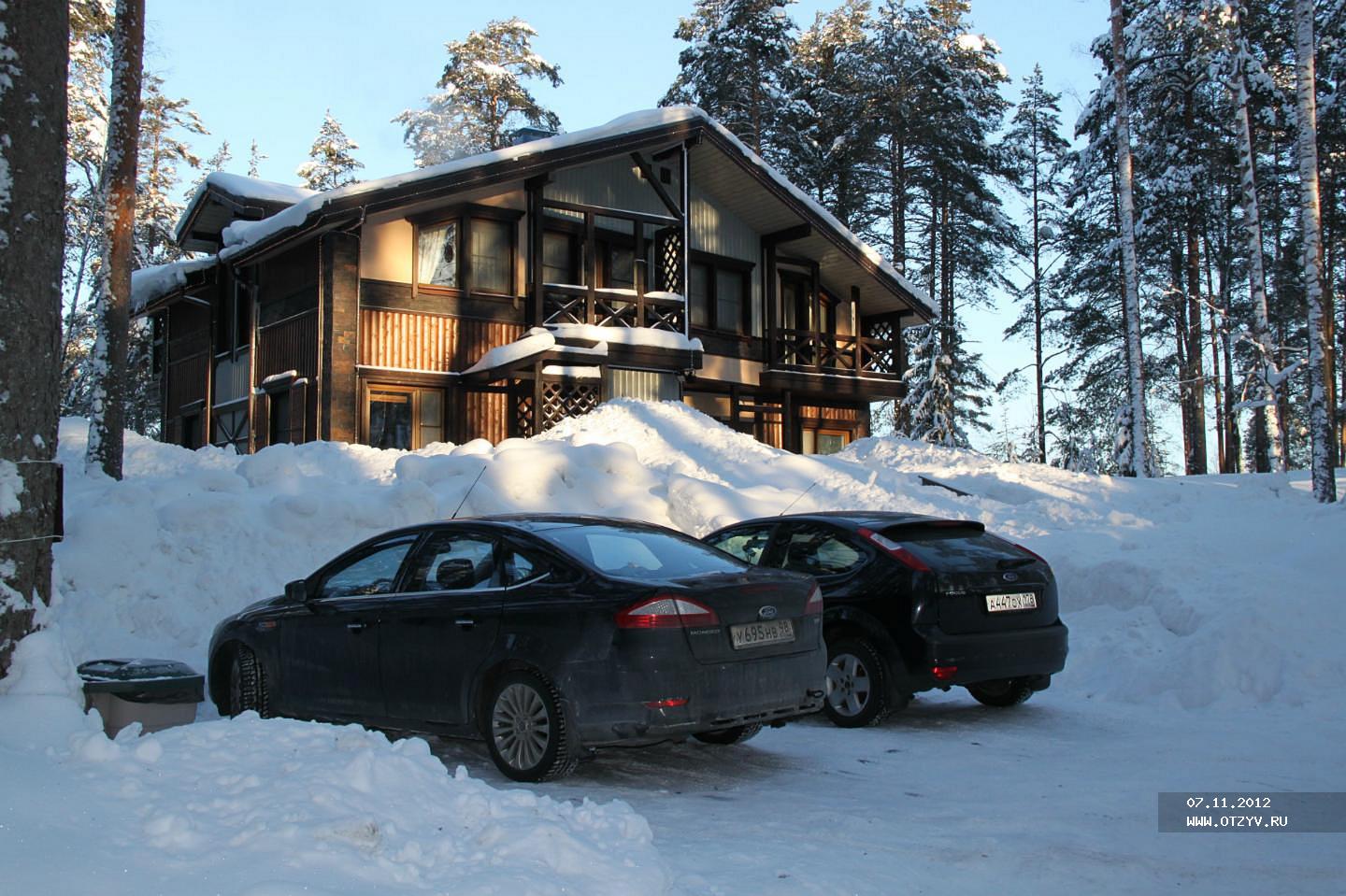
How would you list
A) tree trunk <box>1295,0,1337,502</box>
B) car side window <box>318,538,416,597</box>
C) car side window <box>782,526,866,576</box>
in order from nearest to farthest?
car side window <box>318,538,416,597</box>, car side window <box>782,526,866,576</box>, tree trunk <box>1295,0,1337,502</box>

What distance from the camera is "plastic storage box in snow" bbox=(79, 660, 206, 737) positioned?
5.76 metres

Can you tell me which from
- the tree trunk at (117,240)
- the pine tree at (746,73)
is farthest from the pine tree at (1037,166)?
the tree trunk at (117,240)

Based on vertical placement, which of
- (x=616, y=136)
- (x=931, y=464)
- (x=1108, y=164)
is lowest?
(x=931, y=464)

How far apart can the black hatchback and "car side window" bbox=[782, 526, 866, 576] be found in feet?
0.03

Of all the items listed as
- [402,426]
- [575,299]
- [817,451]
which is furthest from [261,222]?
[817,451]

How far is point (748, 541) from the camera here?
930 cm

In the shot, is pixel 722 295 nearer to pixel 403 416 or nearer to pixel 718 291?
pixel 718 291

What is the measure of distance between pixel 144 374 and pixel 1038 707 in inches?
1681

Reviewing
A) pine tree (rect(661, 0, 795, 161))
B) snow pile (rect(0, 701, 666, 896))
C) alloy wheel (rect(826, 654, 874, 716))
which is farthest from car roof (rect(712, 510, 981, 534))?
pine tree (rect(661, 0, 795, 161))

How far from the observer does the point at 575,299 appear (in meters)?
21.8

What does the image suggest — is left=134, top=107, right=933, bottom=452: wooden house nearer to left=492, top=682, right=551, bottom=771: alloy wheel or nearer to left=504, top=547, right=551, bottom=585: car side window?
left=504, top=547, right=551, bottom=585: car side window

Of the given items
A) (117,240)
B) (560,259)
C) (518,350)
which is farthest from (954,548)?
(560,259)

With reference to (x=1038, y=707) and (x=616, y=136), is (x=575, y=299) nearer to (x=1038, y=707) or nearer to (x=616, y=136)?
(x=616, y=136)

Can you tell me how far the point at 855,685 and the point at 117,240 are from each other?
36.5 feet
